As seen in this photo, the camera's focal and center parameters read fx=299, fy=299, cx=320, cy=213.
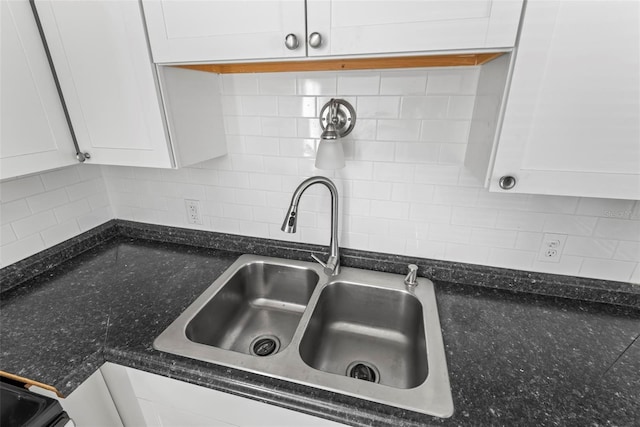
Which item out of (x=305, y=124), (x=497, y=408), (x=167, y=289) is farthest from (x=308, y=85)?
(x=497, y=408)

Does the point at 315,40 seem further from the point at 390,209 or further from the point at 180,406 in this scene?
the point at 180,406

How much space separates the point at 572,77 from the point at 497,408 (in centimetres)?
74

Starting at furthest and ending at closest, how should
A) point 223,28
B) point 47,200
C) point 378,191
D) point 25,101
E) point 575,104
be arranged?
1. point 47,200
2. point 378,191
3. point 25,101
4. point 223,28
5. point 575,104

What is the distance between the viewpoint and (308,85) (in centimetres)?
106

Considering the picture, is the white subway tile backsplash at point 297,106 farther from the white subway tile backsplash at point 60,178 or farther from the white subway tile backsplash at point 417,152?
the white subway tile backsplash at point 60,178

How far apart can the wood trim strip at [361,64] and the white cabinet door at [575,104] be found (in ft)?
0.64

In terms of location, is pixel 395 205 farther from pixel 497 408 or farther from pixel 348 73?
pixel 497 408

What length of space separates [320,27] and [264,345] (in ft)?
3.37

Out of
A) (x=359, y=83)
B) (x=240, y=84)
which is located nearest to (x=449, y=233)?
(x=359, y=83)

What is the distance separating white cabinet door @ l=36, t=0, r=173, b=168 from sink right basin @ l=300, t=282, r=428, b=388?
0.77 meters

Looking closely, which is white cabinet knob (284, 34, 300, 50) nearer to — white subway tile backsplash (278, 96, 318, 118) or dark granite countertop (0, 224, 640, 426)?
white subway tile backsplash (278, 96, 318, 118)

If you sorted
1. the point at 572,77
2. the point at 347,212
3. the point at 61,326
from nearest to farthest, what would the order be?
the point at 572,77
the point at 61,326
the point at 347,212

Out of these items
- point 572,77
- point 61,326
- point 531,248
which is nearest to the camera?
point 572,77

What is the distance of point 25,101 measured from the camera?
91 centimetres
